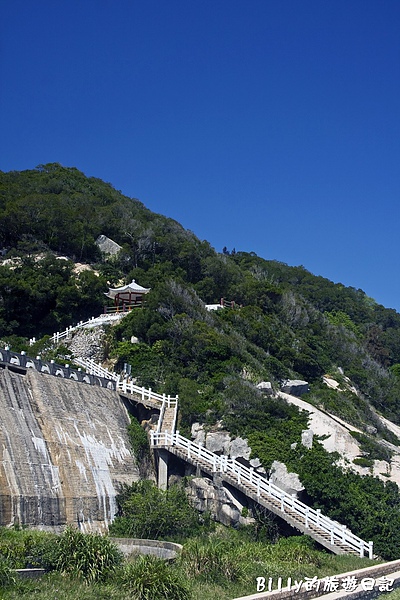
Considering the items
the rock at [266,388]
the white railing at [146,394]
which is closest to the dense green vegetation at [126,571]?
the white railing at [146,394]

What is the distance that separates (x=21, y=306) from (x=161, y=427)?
20737 millimetres

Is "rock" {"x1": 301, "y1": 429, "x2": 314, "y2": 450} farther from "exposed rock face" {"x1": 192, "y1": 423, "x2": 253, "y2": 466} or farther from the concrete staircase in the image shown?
the concrete staircase

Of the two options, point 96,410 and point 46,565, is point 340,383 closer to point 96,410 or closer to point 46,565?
point 96,410

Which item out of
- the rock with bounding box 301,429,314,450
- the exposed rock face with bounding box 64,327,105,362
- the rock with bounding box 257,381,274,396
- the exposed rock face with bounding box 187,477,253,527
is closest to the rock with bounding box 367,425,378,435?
the rock with bounding box 257,381,274,396

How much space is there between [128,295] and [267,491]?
26.1 metres

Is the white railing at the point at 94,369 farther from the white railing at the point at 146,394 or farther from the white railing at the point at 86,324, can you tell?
the white railing at the point at 86,324

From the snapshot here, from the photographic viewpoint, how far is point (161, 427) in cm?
3131

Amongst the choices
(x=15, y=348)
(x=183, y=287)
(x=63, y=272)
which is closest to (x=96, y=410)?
(x=15, y=348)

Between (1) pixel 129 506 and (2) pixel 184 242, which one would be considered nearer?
(1) pixel 129 506

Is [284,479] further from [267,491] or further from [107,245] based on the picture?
[107,245]

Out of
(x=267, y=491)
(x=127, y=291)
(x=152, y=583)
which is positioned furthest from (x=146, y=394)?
(x=152, y=583)

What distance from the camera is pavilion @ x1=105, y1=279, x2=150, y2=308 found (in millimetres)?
49938

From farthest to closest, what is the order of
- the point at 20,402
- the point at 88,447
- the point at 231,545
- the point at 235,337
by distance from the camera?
the point at 235,337, the point at 88,447, the point at 20,402, the point at 231,545

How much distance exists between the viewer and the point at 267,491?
27297 mm
